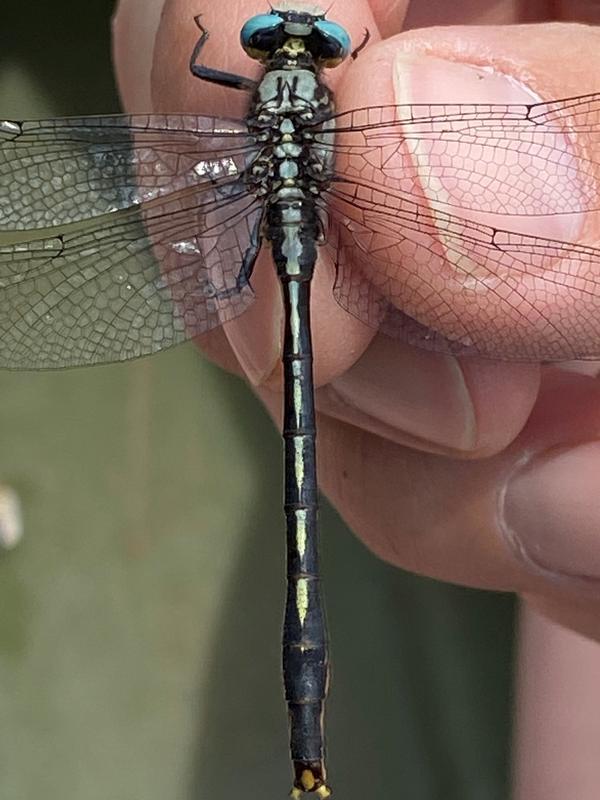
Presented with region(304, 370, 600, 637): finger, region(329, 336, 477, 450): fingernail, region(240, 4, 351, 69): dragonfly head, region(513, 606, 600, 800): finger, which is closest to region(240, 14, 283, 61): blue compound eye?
region(240, 4, 351, 69): dragonfly head

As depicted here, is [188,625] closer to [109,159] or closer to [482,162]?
[109,159]

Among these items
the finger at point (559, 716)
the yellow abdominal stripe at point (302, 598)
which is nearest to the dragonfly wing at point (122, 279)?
the yellow abdominal stripe at point (302, 598)

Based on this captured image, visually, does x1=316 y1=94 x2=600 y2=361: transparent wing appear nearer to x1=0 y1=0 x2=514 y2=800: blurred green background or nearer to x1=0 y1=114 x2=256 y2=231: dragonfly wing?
x1=0 y1=114 x2=256 y2=231: dragonfly wing

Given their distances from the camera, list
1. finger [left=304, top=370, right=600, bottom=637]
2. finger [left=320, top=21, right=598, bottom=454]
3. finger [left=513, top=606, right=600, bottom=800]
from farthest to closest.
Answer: finger [left=513, top=606, right=600, bottom=800] → finger [left=304, top=370, right=600, bottom=637] → finger [left=320, top=21, right=598, bottom=454]

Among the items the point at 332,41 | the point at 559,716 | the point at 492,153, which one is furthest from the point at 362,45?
the point at 559,716

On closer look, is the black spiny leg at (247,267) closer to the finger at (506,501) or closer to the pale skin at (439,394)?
the pale skin at (439,394)

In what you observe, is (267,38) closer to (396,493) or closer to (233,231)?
(233,231)
